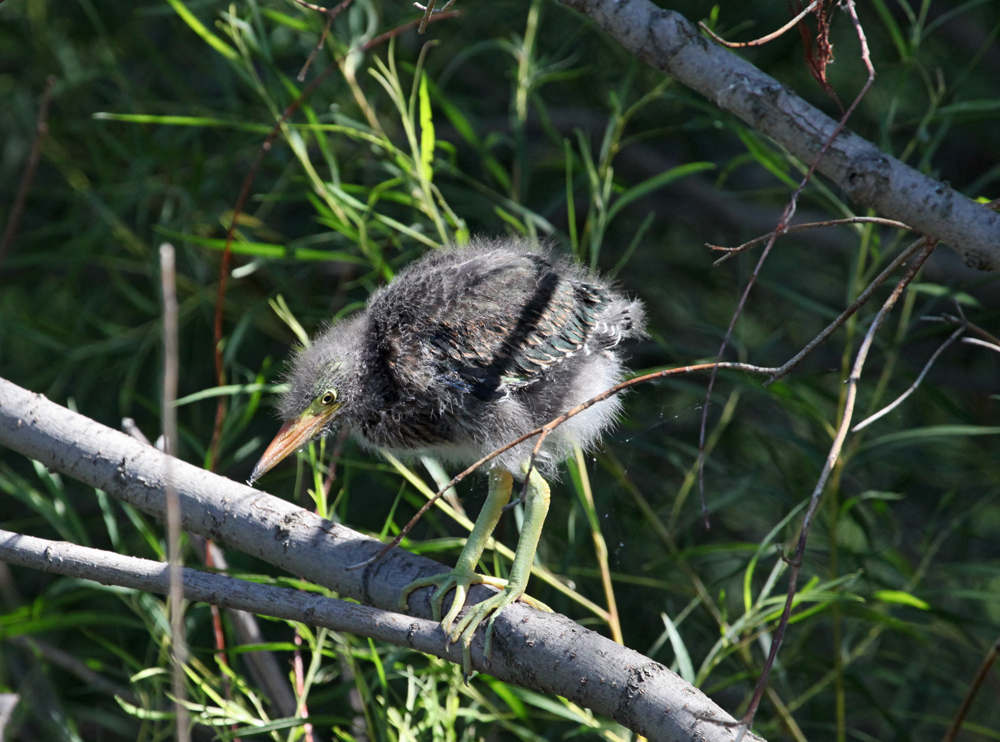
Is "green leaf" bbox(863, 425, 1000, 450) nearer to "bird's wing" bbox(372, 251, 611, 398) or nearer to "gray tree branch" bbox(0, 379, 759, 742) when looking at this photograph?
"bird's wing" bbox(372, 251, 611, 398)

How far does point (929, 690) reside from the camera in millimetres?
2600

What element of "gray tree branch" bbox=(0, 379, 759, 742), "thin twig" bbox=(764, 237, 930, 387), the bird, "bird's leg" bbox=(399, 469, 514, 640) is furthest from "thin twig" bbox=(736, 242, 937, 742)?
the bird

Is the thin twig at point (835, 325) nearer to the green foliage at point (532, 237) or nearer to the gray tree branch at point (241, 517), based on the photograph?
the gray tree branch at point (241, 517)

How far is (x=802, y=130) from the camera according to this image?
Answer: 58.1 inches

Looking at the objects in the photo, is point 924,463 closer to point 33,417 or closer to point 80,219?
point 33,417

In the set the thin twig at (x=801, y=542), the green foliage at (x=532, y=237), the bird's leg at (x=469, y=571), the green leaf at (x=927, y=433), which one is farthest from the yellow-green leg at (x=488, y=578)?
the green leaf at (x=927, y=433)

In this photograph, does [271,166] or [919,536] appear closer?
[271,166]

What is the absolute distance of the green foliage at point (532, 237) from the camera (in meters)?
2.51

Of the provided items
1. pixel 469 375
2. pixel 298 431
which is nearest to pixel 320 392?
pixel 298 431

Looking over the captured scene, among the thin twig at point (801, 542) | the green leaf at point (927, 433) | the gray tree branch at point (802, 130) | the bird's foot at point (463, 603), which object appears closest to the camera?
the thin twig at point (801, 542)

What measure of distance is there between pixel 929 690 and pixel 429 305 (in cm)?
182

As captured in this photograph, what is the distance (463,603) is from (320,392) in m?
0.57

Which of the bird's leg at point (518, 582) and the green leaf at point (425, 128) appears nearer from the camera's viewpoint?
the bird's leg at point (518, 582)

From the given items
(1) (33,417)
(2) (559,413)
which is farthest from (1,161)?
(2) (559,413)
